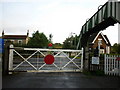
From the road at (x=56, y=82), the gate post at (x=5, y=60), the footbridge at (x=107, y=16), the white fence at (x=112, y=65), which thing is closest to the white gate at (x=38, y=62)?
the gate post at (x=5, y=60)

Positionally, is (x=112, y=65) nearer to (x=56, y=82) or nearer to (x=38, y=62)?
(x=56, y=82)

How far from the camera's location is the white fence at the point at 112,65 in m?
8.97

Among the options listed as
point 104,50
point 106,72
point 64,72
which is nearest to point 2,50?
point 64,72

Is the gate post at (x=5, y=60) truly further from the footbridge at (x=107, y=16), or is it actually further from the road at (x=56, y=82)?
the footbridge at (x=107, y=16)

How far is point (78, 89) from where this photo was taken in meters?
5.53

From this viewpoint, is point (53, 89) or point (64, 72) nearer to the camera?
point (53, 89)

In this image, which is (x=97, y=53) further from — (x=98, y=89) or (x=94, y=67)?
(x=98, y=89)

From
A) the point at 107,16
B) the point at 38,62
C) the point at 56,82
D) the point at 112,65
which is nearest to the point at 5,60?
the point at 38,62

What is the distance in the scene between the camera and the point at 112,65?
29.7 ft

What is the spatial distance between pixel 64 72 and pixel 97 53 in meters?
2.56

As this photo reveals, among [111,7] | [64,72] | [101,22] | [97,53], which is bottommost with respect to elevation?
[64,72]

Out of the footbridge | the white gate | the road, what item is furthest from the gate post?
the footbridge

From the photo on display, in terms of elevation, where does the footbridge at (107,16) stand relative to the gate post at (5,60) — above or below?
above

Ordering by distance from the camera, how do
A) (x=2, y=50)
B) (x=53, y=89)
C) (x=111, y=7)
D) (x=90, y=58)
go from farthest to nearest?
(x=90, y=58), (x=2, y=50), (x=111, y=7), (x=53, y=89)
